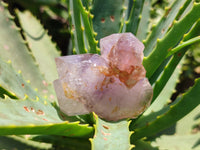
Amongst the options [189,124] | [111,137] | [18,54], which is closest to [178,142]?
[189,124]

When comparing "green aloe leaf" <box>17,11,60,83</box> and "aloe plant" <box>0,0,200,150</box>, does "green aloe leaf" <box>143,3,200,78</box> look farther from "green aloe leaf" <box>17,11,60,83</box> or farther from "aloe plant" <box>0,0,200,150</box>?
"green aloe leaf" <box>17,11,60,83</box>

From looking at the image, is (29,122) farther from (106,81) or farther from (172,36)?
(172,36)

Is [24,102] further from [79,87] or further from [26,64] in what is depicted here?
[26,64]

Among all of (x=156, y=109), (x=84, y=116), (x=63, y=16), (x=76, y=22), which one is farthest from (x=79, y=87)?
(x=63, y=16)

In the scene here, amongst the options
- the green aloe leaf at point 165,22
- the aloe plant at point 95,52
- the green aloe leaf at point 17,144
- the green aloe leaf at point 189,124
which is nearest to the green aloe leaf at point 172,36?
the aloe plant at point 95,52

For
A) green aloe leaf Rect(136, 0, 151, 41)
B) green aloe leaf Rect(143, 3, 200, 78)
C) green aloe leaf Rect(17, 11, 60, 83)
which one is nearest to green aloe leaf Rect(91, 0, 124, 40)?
green aloe leaf Rect(136, 0, 151, 41)

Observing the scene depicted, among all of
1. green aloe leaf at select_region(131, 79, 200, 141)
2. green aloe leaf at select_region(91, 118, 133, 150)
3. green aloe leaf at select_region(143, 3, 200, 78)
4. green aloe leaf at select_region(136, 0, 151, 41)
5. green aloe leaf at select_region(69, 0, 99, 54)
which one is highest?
green aloe leaf at select_region(136, 0, 151, 41)

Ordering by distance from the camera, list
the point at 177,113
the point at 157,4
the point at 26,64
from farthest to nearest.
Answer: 1. the point at 157,4
2. the point at 26,64
3. the point at 177,113
